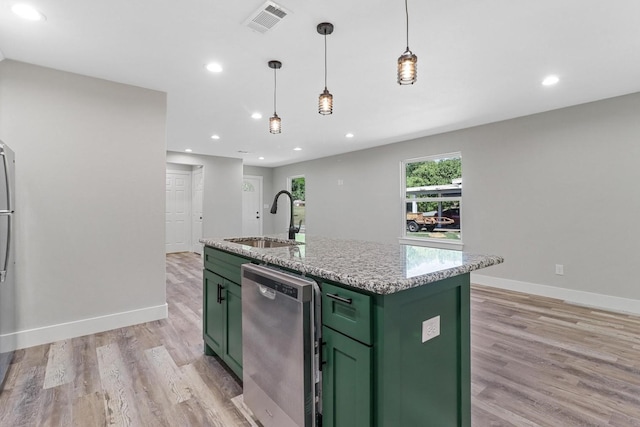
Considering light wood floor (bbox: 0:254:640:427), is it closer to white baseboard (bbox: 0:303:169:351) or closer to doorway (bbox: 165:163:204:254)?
white baseboard (bbox: 0:303:169:351)

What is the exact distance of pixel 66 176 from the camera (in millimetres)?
2812

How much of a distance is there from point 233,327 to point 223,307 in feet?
0.58

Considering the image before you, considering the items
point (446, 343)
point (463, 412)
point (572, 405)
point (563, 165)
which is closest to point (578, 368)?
point (572, 405)

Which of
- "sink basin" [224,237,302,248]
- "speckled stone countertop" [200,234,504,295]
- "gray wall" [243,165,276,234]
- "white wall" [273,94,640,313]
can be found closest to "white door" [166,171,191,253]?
"gray wall" [243,165,276,234]

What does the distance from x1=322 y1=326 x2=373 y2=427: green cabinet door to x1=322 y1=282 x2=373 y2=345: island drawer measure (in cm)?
3

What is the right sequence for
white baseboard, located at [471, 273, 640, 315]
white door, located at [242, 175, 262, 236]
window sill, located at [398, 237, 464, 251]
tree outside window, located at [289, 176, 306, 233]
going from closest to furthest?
white baseboard, located at [471, 273, 640, 315] → window sill, located at [398, 237, 464, 251] → tree outside window, located at [289, 176, 306, 233] → white door, located at [242, 175, 262, 236]

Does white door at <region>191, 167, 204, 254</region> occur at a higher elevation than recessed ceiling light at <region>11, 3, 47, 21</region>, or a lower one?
lower

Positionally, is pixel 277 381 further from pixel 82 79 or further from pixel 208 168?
pixel 208 168

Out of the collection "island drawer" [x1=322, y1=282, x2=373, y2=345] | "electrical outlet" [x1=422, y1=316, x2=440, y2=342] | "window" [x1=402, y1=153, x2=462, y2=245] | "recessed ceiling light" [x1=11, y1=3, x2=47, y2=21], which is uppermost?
"recessed ceiling light" [x1=11, y1=3, x2=47, y2=21]

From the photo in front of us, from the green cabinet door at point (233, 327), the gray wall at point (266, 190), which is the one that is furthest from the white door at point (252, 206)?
the green cabinet door at point (233, 327)

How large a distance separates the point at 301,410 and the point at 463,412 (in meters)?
0.76

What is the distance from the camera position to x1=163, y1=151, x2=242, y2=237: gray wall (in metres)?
7.27

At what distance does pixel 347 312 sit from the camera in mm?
1188

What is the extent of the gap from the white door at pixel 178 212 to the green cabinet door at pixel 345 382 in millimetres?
7266
